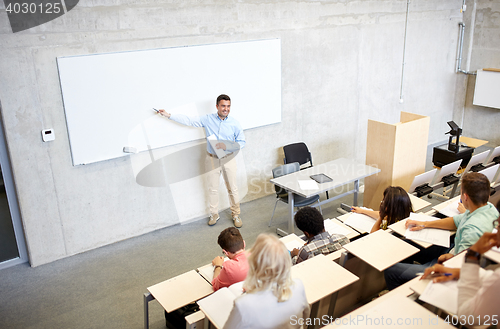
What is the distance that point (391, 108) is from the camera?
7.72 m

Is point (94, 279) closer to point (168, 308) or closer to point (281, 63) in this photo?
point (168, 308)

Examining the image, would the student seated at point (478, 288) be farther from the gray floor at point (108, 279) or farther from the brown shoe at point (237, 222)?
the brown shoe at point (237, 222)

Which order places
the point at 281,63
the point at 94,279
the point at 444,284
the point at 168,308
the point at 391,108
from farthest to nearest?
the point at 391,108 < the point at 281,63 < the point at 94,279 < the point at 168,308 < the point at 444,284

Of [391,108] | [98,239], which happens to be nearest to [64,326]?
[98,239]

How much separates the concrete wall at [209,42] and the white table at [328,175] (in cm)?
102

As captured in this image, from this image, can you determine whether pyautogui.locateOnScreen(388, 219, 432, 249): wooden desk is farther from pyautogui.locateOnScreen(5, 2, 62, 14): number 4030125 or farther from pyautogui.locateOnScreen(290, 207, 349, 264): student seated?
pyautogui.locateOnScreen(5, 2, 62, 14): number 4030125

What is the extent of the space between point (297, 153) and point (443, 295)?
3917mm

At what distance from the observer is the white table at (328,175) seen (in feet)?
16.5

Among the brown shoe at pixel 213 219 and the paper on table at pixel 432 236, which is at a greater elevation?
the paper on table at pixel 432 236

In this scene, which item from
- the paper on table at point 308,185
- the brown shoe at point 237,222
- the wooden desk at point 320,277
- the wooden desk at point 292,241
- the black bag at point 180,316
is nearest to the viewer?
the wooden desk at point 320,277

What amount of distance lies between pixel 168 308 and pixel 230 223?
2.90 metres

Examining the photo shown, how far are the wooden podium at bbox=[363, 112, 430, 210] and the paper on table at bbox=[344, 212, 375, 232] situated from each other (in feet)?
5.01

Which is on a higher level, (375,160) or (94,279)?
(375,160)

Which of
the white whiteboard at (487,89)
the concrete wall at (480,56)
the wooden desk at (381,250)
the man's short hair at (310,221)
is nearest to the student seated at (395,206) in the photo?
the wooden desk at (381,250)
